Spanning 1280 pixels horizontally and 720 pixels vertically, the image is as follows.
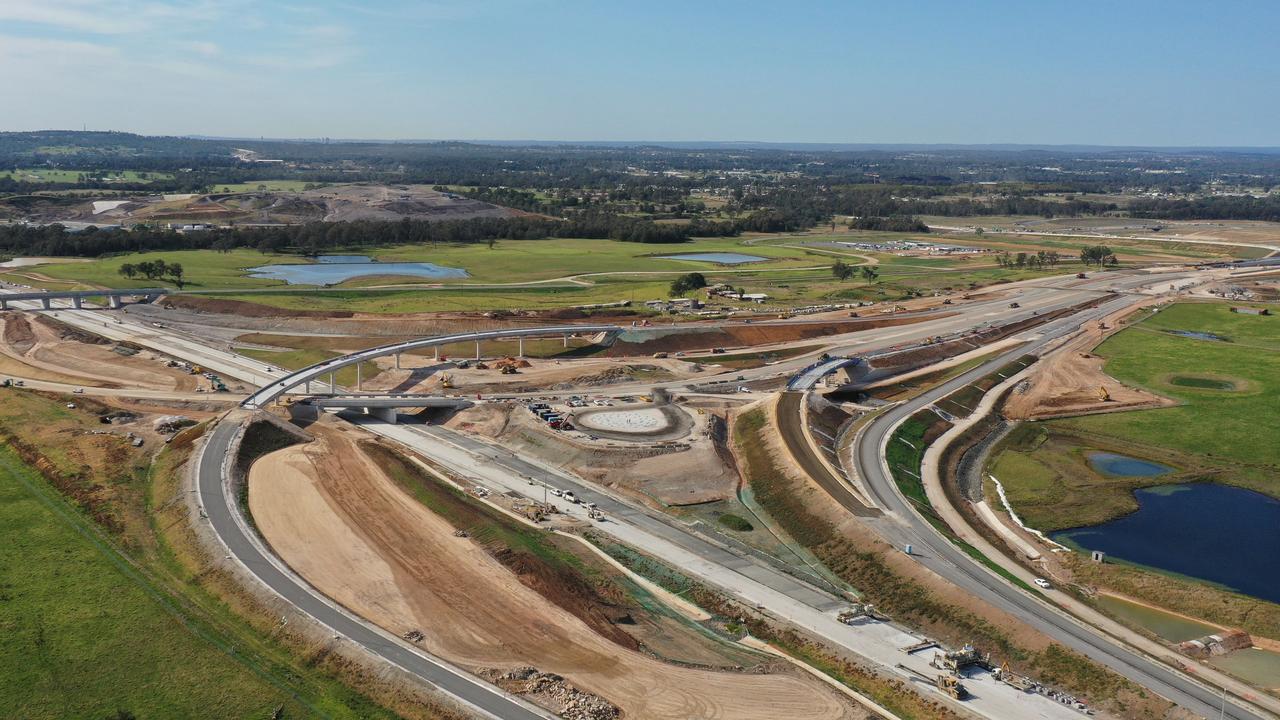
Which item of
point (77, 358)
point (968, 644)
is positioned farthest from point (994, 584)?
point (77, 358)

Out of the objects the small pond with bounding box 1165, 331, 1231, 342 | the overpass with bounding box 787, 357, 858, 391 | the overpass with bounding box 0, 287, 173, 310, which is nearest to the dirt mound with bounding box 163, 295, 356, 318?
the overpass with bounding box 0, 287, 173, 310

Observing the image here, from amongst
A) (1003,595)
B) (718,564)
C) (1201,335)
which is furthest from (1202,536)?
(1201,335)

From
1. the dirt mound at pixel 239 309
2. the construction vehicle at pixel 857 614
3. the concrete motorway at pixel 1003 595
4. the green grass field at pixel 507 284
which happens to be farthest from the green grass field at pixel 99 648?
the green grass field at pixel 507 284

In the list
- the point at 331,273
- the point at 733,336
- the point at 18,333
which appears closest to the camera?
the point at 733,336

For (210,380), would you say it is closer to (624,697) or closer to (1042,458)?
(624,697)

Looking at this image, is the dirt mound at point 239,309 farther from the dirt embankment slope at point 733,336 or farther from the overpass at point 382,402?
the dirt embankment slope at point 733,336

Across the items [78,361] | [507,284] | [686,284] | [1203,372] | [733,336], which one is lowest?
[1203,372]

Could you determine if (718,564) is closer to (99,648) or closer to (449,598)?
(449,598)
